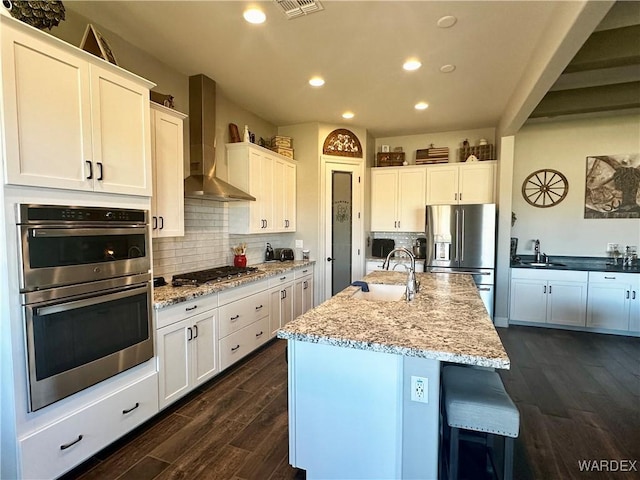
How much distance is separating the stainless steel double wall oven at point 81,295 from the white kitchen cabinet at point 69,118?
18cm

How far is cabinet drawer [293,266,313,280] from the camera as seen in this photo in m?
4.21

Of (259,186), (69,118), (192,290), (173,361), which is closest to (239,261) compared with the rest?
(259,186)

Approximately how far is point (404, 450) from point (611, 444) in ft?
5.51

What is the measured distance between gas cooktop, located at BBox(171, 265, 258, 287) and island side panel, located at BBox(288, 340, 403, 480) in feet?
4.84

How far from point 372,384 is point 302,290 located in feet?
9.50

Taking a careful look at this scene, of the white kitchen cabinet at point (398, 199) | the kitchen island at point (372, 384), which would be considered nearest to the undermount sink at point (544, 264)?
the white kitchen cabinet at point (398, 199)

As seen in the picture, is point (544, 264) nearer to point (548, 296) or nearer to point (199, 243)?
point (548, 296)

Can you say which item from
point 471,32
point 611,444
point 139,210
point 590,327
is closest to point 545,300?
point 590,327

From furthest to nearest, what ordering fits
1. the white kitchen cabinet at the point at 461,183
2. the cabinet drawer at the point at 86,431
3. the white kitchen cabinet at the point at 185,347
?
the white kitchen cabinet at the point at 461,183, the white kitchen cabinet at the point at 185,347, the cabinet drawer at the point at 86,431

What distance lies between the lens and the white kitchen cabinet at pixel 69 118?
59.1 inches

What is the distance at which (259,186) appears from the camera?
392 centimetres

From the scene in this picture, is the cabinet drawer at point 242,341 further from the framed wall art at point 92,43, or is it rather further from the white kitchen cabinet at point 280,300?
the framed wall art at point 92,43

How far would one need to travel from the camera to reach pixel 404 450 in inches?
56.4

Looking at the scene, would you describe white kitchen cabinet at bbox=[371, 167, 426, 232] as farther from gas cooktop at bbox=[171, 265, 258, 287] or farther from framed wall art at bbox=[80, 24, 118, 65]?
framed wall art at bbox=[80, 24, 118, 65]
